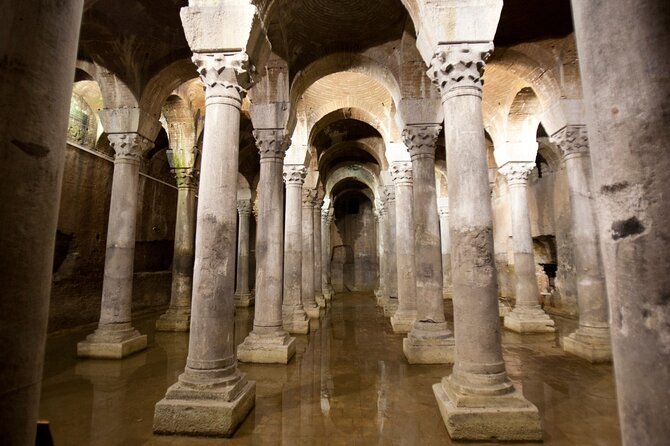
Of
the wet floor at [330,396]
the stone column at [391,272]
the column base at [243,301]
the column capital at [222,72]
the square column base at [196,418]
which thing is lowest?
the wet floor at [330,396]

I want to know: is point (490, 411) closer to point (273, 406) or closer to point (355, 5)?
point (273, 406)

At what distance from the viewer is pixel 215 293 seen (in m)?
4.12

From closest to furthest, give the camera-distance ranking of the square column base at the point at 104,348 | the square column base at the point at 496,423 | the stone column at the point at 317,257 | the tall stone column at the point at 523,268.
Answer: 1. the square column base at the point at 496,423
2. the square column base at the point at 104,348
3. the tall stone column at the point at 523,268
4. the stone column at the point at 317,257

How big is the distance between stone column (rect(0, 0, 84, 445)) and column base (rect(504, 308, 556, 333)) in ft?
32.1

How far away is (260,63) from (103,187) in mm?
8668

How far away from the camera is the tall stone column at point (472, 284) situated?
353 centimetres

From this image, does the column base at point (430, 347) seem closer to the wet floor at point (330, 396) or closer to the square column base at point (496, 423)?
the wet floor at point (330, 396)

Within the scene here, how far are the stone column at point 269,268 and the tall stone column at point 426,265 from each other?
236cm

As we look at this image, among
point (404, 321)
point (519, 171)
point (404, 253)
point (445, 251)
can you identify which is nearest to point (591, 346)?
point (404, 321)

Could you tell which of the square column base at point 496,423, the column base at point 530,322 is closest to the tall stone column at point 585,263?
the column base at point 530,322

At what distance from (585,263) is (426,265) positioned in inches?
128

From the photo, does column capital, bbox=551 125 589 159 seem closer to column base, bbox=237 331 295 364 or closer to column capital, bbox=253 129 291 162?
column capital, bbox=253 129 291 162

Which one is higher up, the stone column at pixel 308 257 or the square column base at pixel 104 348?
the stone column at pixel 308 257

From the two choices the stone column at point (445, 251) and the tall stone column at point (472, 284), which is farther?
the stone column at point (445, 251)
